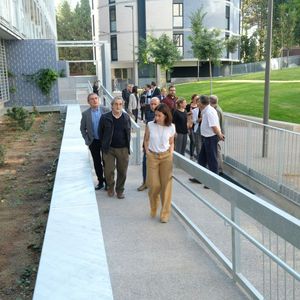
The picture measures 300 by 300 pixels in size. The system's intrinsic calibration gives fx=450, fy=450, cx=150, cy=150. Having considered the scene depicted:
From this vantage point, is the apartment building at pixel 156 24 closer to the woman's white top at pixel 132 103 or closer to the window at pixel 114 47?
the window at pixel 114 47

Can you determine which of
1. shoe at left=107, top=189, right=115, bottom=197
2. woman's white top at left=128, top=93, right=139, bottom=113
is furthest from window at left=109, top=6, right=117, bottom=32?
shoe at left=107, top=189, right=115, bottom=197

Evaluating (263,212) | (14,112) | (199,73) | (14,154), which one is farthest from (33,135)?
(199,73)

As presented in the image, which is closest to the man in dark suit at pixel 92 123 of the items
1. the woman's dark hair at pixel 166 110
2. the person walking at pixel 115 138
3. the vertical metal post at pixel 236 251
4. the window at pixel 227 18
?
the person walking at pixel 115 138

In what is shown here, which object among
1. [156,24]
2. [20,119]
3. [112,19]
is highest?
[112,19]

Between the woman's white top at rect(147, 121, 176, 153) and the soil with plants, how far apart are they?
5.97ft

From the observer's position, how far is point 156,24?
178ft

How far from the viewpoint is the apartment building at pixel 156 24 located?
53.9 meters

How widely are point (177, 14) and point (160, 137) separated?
51172 millimetres

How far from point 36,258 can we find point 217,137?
433cm

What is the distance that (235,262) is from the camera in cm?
416

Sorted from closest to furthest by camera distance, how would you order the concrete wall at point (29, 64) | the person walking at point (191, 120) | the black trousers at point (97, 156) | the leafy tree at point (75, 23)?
the black trousers at point (97, 156) < the person walking at point (191, 120) < the concrete wall at point (29, 64) < the leafy tree at point (75, 23)

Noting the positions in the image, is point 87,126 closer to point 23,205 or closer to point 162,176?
point 23,205

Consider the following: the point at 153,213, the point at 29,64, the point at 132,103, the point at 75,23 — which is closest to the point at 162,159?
the point at 153,213

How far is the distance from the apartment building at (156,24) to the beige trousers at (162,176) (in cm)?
4716
